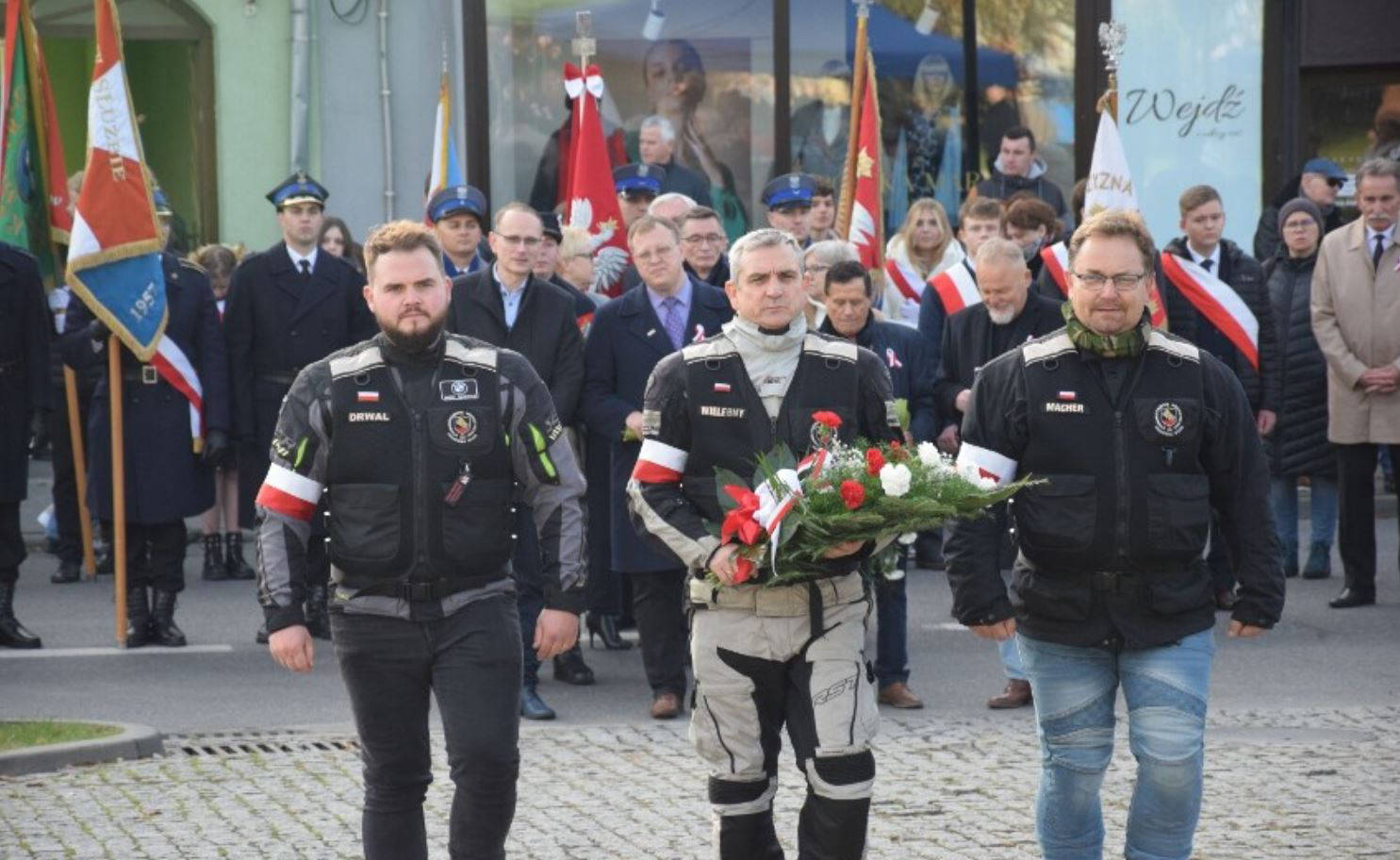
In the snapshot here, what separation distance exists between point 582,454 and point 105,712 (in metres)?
2.47

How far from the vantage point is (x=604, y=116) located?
18984 mm

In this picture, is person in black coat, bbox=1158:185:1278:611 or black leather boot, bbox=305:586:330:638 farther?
person in black coat, bbox=1158:185:1278:611

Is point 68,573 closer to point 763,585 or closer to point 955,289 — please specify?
point 955,289

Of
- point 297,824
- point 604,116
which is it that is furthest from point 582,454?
point 604,116

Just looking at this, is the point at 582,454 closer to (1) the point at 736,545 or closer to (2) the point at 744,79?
(1) the point at 736,545

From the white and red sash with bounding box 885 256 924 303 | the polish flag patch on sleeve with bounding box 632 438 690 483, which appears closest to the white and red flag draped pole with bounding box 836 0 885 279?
the white and red sash with bounding box 885 256 924 303

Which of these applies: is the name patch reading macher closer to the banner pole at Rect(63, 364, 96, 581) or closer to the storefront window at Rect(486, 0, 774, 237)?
the banner pole at Rect(63, 364, 96, 581)

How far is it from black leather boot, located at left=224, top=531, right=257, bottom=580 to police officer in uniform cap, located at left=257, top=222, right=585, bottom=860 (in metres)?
7.66

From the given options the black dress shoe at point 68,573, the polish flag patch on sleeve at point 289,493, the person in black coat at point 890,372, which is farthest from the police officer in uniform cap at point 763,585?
the black dress shoe at point 68,573

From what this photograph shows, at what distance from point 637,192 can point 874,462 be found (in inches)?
322

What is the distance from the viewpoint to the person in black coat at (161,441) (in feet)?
38.1

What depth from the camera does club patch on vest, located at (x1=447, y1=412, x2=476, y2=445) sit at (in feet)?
20.7

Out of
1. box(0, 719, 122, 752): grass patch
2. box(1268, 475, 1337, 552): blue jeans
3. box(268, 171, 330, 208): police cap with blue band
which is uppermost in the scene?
box(268, 171, 330, 208): police cap with blue band

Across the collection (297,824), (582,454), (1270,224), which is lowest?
(297,824)
